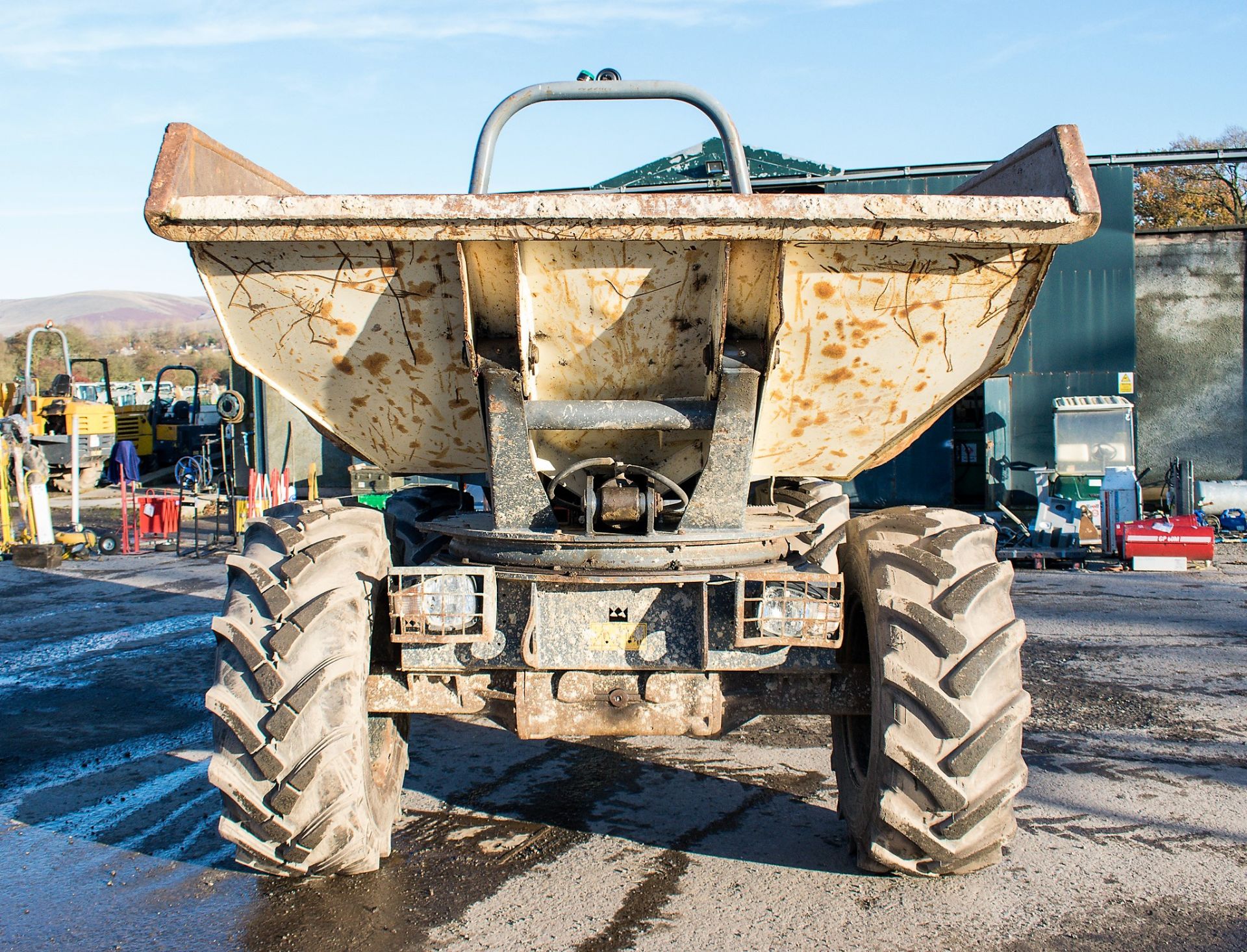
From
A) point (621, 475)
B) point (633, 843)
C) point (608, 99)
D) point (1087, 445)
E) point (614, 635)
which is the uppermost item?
point (608, 99)

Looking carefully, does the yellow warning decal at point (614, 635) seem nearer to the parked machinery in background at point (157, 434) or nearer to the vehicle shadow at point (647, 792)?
the vehicle shadow at point (647, 792)

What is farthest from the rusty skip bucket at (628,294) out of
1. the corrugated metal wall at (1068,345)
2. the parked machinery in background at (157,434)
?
the parked machinery in background at (157,434)

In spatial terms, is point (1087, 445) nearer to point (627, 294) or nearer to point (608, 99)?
point (608, 99)

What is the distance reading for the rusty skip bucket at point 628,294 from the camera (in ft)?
10.6

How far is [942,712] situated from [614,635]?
43.3 inches

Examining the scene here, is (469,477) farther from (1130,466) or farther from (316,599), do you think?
(1130,466)

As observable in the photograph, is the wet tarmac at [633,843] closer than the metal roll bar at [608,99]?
Yes

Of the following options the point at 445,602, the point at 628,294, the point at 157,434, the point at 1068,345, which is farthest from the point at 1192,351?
the point at 157,434

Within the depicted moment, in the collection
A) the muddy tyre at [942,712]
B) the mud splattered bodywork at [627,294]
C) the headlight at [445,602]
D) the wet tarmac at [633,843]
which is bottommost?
the wet tarmac at [633,843]

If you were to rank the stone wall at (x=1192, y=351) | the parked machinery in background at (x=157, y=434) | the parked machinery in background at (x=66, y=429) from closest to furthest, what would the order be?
the stone wall at (x=1192, y=351), the parked machinery in background at (x=66, y=429), the parked machinery in background at (x=157, y=434)

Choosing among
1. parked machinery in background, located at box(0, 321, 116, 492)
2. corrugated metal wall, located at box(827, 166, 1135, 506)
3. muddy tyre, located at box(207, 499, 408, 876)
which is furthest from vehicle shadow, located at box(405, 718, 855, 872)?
parked machinery in background, located at box(0, 321, 116, 492)

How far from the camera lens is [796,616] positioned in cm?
340

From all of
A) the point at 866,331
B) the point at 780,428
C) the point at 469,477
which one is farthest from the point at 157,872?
the point at 866,331

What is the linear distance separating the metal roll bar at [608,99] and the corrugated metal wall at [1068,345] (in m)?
11.8
